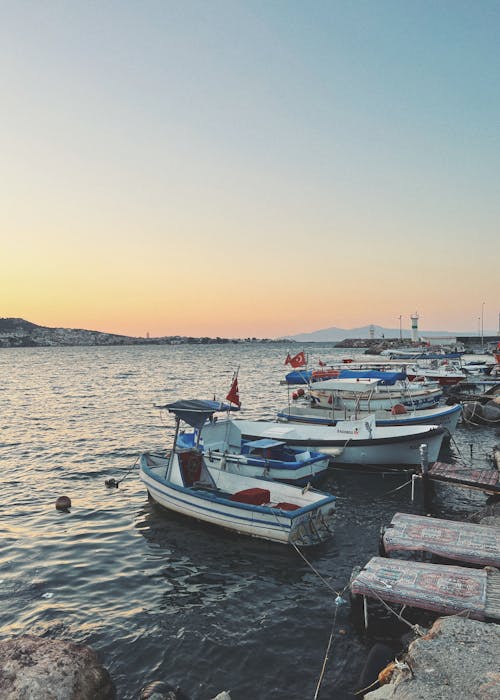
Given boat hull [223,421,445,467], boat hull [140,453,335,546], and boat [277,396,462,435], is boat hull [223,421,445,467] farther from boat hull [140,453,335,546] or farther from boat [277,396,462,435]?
boat hull [140,453,335,546]

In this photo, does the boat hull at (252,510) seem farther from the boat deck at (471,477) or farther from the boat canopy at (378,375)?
the boat canopy at (378,375)

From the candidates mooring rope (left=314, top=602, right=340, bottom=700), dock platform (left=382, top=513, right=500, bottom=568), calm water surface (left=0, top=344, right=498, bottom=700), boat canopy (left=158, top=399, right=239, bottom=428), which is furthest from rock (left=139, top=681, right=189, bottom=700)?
boat canopy (left=158, top=399, right=239, bottom=428)

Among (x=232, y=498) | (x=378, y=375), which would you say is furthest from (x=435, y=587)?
(x=378, y=375)

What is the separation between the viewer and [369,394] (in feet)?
102

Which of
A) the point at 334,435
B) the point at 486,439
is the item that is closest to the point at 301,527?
the point at 334,435

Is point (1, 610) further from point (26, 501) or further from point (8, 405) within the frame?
point (8, 405)

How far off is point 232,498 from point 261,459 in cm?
323

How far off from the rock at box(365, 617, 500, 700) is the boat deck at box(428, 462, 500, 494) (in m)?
7.88

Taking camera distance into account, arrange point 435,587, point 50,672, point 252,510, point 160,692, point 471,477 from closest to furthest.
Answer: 1. point 50,672
2. point 160,692
3. point 435,587
4. point 252,510
5. point 471,477

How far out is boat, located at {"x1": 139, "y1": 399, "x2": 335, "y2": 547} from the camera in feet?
45.4

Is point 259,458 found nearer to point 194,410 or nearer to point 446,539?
point 194,410

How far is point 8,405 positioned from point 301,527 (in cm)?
4311

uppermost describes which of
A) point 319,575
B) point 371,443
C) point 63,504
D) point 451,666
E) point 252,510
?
point 371,443

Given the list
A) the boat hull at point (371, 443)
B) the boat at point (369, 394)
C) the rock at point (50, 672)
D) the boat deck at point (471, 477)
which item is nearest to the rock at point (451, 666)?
the rock at point (50, 672)
